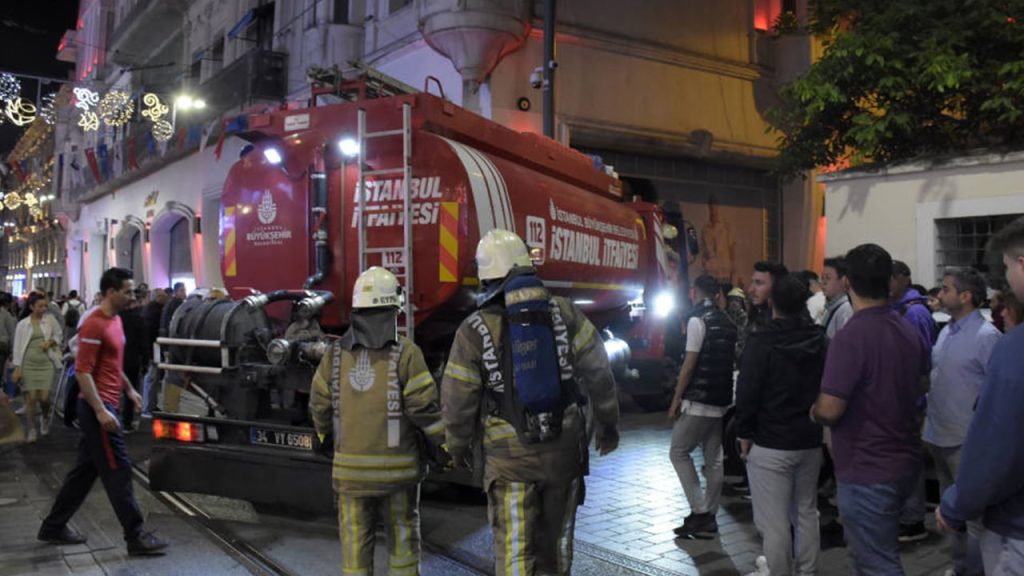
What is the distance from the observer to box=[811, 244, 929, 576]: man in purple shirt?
3332 mm

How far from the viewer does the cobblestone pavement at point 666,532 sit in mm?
5004

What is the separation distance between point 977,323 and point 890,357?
63.0 inches

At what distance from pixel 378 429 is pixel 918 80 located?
10871 millimetres

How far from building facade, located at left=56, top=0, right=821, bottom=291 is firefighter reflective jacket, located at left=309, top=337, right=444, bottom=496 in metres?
7.46

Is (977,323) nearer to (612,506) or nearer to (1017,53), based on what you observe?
(612,506)

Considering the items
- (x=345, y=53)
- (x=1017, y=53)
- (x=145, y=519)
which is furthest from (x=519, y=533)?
(x=345, y=53)

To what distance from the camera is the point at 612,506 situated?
639 centimetres

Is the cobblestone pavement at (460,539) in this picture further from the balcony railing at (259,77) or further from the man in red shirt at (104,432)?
the balcony railing at (259,77)

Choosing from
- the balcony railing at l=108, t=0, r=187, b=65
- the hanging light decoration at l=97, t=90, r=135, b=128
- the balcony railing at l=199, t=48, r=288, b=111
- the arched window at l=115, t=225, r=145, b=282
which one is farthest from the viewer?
the arched window at l=115, t=225, r=145, b=282

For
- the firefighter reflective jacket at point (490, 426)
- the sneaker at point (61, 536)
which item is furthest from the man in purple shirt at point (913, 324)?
the sneaker at point (61, 536)

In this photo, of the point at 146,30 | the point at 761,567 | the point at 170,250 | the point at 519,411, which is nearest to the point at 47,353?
the point at 519,411

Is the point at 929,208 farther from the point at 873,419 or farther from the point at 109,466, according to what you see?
the point at 109,466

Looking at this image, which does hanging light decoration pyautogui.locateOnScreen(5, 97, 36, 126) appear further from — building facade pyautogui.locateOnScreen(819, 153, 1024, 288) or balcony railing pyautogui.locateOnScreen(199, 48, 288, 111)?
building facade pyautogui.locateOnScreen(819, 153, 1024, 288)

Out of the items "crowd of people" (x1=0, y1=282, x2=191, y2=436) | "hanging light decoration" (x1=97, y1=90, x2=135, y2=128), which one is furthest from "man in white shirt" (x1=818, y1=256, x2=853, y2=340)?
"hanging light decoration" (x1=97, y1=90, x2=135, y2=128)
